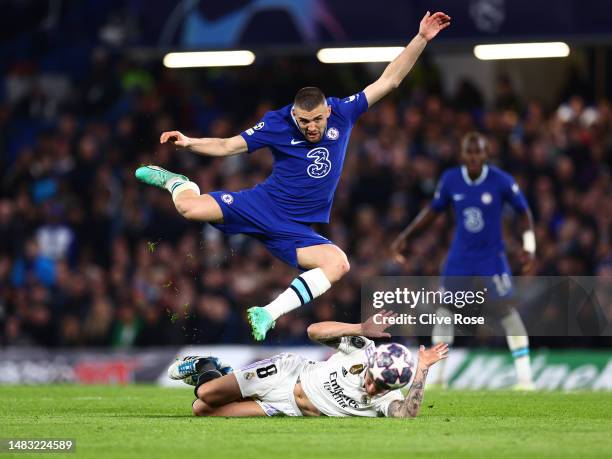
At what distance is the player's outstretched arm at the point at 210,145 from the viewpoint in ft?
38.7

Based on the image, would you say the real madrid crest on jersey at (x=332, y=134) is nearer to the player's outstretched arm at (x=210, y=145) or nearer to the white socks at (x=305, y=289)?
the player's outstretched arm at (x=210, y=145)

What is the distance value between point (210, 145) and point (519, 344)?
479 centimetres

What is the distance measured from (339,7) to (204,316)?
15.8 feet

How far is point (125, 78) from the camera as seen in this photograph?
2500cm

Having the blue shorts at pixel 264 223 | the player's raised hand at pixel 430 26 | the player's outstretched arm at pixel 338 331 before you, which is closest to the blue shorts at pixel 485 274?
the blue shorts at pixel 264 223

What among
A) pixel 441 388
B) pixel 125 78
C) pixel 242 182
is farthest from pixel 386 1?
pixel 125 78

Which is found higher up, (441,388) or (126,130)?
(126,130)

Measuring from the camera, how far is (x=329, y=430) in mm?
9664

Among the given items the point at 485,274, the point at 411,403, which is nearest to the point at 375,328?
the point at 411,403

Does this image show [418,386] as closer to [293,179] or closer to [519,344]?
[293,179]

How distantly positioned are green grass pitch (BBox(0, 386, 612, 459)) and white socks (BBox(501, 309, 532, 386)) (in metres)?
1.55

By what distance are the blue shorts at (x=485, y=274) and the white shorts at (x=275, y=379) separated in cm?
455

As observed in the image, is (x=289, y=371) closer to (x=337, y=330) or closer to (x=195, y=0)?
(x=337, y=330)

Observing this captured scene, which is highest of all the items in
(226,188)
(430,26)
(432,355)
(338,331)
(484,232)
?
(430,26)
